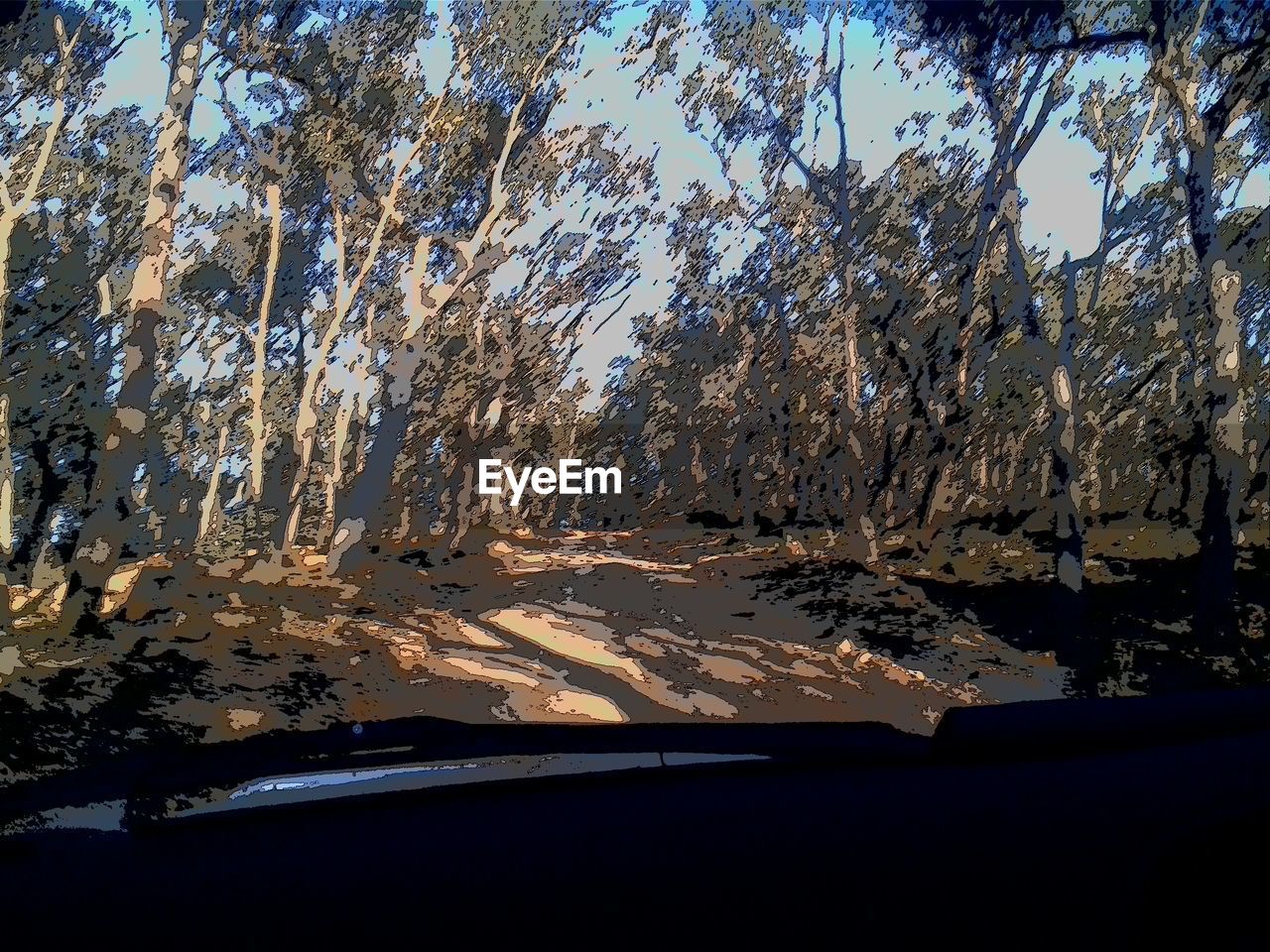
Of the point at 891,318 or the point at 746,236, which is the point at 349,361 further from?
the point at 891,318

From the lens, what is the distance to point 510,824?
258cm

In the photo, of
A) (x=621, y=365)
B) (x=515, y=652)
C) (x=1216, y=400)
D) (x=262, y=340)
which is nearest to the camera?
(x=262, y=340)

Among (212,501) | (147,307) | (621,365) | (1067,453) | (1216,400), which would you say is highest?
(147,307)

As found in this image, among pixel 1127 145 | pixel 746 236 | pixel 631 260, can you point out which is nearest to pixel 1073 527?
pixel 1127 145

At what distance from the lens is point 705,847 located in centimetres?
240

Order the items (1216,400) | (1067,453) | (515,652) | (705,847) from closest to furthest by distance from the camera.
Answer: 1. (705,847)
2. (515,652)
3. (1067,453)
4. (1216,400)

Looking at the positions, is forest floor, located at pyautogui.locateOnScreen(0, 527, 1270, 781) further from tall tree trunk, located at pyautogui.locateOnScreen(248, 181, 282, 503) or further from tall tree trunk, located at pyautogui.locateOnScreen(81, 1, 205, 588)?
tall tree trunk, located at pyautogui.locateOnScreen(248, 181, 282, 503)

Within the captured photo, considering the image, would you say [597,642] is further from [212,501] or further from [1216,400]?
[1216,400]

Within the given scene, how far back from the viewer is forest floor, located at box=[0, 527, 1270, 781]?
395 centimetres

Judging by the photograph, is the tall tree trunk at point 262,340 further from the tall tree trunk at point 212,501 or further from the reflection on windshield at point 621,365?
the tall tree trunk at point 212,501

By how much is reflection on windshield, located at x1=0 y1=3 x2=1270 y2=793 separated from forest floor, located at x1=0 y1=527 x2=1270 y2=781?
2 cm

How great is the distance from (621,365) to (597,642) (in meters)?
1.22

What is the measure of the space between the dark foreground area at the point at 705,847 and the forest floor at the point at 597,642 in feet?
2.70

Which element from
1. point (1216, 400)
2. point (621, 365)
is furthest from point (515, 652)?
point (1216, 400)
